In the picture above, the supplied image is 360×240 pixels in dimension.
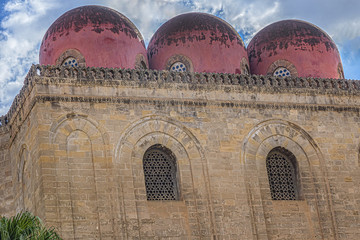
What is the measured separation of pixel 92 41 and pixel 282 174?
591 centimetres

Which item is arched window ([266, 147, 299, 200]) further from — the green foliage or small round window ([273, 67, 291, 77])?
the green foliage

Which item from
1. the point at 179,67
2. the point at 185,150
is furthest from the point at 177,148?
the point at 179,67

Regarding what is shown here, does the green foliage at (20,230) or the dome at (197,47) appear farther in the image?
the dome at (197,47)

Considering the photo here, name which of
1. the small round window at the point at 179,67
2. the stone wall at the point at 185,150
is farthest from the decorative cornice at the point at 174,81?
the small round window at the point at 179,67

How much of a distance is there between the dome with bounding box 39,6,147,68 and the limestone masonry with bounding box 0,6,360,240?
0.04m

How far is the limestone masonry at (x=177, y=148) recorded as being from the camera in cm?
1784

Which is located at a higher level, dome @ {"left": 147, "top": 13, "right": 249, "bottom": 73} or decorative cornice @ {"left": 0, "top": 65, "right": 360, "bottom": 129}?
dome @ {"left": 147, "top": 13, "right": 249, "bottom": 73}

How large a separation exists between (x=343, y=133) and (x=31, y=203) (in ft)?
26.8

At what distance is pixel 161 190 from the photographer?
1877 cm

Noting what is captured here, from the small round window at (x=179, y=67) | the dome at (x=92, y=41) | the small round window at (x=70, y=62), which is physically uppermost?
the dome at (x=92, y=41)

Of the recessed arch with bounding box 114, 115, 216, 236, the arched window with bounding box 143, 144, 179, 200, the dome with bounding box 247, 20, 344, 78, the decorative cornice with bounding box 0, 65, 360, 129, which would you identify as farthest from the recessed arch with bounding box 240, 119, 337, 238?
the dome with bounding box 247, 20, 344, 78

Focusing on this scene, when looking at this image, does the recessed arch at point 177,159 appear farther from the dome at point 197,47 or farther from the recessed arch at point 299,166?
the dome at point 197,47

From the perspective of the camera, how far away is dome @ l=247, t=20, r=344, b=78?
22156 millimetres

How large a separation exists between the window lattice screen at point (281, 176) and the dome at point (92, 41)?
4.24 meters
